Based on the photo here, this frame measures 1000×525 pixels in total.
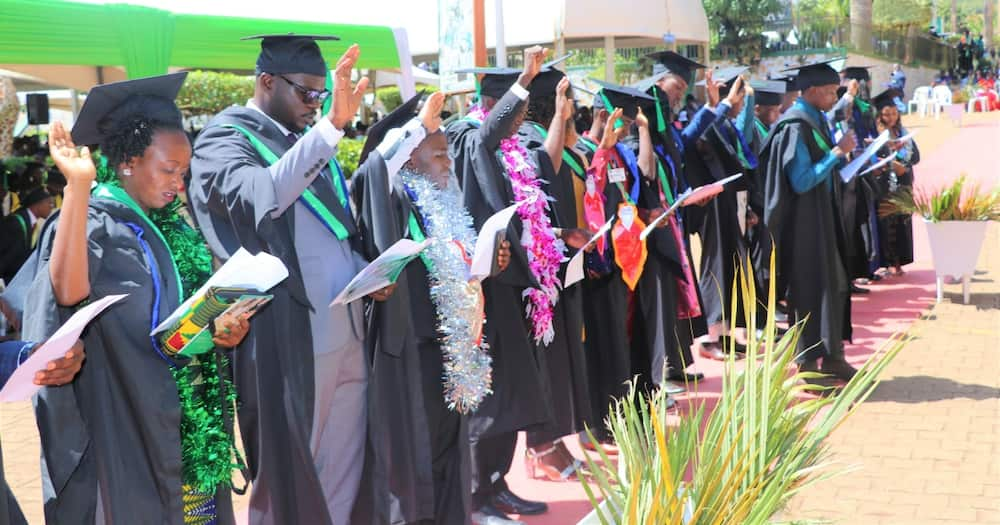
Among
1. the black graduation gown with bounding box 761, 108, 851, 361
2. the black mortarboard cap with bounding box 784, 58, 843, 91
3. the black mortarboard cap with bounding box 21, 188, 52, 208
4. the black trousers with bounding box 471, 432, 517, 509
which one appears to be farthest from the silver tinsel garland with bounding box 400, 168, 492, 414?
the black mortarboard cap with bounding box 21, 188, 52, 208

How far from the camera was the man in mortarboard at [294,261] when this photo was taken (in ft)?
11.5

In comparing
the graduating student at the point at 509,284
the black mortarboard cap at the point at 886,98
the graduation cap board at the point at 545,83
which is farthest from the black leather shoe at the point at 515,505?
the black mortarboard cap at the point at 886,98

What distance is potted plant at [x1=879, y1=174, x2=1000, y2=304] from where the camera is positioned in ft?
32.1

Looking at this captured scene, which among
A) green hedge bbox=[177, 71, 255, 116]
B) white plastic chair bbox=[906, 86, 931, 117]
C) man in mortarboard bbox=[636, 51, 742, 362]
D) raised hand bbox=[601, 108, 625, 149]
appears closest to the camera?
raised hand bbox=[601, 108, 625, 149]

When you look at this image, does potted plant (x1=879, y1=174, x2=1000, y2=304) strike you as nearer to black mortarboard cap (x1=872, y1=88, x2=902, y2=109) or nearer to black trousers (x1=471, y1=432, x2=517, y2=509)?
black mortarboard cap (x1=872, y1=88, x2=902, y2=109)

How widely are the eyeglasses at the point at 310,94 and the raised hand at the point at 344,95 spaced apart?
1.36 ft

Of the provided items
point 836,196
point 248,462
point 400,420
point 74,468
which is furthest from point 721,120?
point 74,468

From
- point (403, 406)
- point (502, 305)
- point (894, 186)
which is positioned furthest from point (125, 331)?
point (894, 186)

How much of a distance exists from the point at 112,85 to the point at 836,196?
18.4 feet

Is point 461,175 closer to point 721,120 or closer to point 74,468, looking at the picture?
point 74,468

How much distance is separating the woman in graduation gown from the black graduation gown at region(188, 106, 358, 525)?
0.32m

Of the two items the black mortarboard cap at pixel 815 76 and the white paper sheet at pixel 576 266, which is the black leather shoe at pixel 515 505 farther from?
the black mortarboard cap at pixel 815 76

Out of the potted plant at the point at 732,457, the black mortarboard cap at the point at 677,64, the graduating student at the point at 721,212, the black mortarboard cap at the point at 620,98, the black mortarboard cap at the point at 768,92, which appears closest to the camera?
the potted plant at the point at 732,457

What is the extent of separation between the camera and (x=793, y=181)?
7285 millimetres
